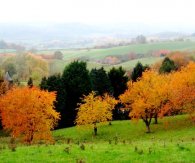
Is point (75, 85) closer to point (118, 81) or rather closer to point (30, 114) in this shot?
point (118, 81)

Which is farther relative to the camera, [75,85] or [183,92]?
[75,85]

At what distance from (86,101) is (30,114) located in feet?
60.2

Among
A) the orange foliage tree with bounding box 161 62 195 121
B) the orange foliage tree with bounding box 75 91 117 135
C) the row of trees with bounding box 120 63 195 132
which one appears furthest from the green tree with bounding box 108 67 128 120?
the orange foliage tree with bounding box 161 62 195 121

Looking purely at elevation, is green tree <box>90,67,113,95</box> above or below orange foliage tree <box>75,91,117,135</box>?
above

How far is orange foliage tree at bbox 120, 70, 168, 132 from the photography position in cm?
6956

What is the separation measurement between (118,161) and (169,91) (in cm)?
5190

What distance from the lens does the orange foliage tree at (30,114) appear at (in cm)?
6006

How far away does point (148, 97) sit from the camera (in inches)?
2753

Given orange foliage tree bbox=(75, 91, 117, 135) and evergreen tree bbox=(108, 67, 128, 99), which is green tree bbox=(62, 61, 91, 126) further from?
orange foliage tree bbox=(75, 91, 117, 135)

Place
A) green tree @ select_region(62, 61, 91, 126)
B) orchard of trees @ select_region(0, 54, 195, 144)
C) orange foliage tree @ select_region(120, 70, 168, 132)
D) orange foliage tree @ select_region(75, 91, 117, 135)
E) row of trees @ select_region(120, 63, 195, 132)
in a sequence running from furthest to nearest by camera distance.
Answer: green tree @ select_region(62, 61, 91, 126)
orange foliage tree @ select_region(75, 91, 117, 135)
orange foliage tree @ select_region(120, 70, 168, 132)
row of trees @ select_region(120, 63, 195, 132)
orchard of trees @ select_region(0, 54, 195, 144)

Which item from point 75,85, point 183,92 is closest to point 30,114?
point 183,92

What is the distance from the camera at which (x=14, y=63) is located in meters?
185

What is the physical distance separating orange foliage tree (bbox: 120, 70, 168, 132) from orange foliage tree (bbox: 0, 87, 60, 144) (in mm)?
16160

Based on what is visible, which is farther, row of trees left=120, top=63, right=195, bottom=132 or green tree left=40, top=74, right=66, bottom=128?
green tree left=40, top=74, right=66, bottom=128
